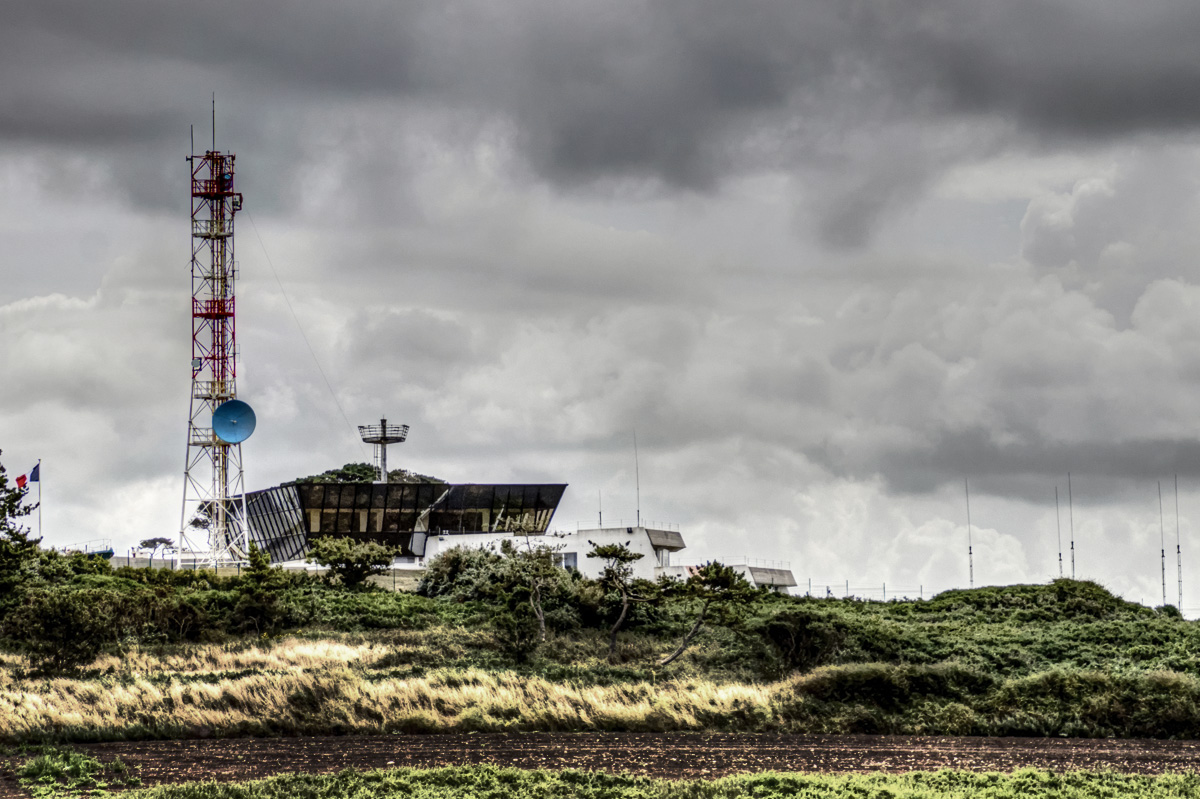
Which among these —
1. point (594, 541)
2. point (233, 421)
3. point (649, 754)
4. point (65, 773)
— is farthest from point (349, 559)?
point (649, 754)

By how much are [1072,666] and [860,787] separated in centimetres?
1909

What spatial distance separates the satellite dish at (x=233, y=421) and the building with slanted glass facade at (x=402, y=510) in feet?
12.9

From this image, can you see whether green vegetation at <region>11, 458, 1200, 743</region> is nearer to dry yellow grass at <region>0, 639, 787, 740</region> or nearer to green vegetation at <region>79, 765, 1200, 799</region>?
dry yellow grass at <region>0, 639, 787, 740</region>

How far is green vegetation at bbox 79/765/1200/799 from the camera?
2239 centimetres

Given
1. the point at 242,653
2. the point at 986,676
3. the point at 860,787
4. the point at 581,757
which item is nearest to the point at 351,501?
the point at 242,653

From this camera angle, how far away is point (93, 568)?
56.3m

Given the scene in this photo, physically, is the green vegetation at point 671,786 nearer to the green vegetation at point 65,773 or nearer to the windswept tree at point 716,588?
the green vegetation at point 65,773

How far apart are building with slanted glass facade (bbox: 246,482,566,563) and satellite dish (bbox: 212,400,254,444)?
3941mm

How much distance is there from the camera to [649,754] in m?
27.0

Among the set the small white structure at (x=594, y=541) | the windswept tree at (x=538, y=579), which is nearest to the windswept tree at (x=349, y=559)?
the small white structure at (x=594, y=541)

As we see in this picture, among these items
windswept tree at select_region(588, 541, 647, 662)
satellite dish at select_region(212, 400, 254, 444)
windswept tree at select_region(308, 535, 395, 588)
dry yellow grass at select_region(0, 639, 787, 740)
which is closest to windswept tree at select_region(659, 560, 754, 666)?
windswept tree at select_region(588, 541, 647, 662)

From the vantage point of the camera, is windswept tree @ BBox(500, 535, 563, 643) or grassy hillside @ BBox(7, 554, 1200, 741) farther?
windswept tree @ BBox(500, 535, 563, 643)

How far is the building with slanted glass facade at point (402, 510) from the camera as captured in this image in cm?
7025

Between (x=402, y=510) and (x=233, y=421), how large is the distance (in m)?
10.3
